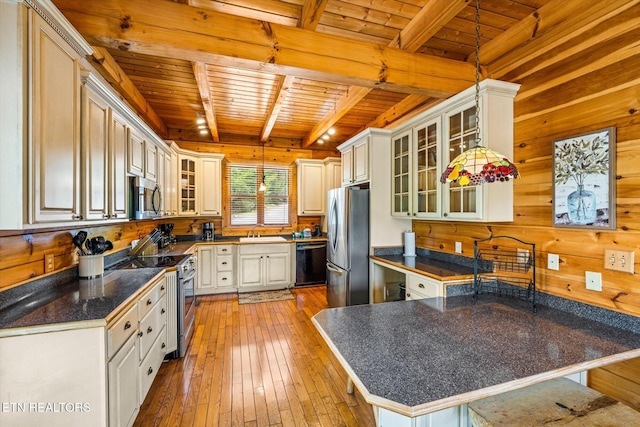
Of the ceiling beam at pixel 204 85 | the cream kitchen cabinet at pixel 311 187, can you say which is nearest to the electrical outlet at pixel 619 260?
the ceiling beam at pixel 204 85

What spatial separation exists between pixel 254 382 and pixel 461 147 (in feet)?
8.43

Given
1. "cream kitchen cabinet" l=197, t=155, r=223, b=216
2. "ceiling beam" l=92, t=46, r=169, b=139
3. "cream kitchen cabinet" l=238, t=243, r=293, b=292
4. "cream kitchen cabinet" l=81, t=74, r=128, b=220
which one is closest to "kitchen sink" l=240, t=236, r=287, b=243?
"cream kitchen cabinet" l=238, t=243, r=293, b=292

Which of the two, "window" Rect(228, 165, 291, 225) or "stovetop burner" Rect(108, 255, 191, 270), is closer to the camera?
"stovetop burner" Rect(108, 255, 191, 270)

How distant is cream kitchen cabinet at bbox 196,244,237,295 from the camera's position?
4629 mm

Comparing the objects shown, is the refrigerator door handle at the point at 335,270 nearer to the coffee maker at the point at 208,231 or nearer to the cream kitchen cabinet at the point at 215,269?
the cream kitchen cabinet at the point at 215,269

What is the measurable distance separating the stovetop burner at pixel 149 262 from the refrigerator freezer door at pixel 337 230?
5.96 ft

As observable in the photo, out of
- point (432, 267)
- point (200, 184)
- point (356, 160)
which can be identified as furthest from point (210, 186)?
point (432, 267)

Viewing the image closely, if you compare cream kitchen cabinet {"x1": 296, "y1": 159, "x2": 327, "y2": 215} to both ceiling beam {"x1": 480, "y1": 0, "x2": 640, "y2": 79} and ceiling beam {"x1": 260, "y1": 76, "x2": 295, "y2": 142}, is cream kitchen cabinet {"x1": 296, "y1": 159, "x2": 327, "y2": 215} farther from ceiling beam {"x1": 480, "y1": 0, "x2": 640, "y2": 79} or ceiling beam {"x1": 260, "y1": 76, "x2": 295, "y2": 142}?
ceiling beam {"x1": 480, "y1": 0, "x2": 640, "y2": 79}

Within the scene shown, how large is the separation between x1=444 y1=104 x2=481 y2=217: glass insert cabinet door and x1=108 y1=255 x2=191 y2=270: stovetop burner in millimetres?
2647

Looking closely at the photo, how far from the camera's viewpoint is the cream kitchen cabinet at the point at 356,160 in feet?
12.0

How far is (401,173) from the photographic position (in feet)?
11.2

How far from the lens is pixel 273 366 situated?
2.62m

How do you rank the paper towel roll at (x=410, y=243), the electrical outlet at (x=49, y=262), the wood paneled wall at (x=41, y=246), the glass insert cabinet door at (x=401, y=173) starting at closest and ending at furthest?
the wood paneled wall at (x=41, y=246) → the electrical outlet at (x=49, y=262) → the glass insert cabinet door at (x=401, y=173) → the paper towel roll at (x=410, y=243)

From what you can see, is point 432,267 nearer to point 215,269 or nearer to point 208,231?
point 215,269
